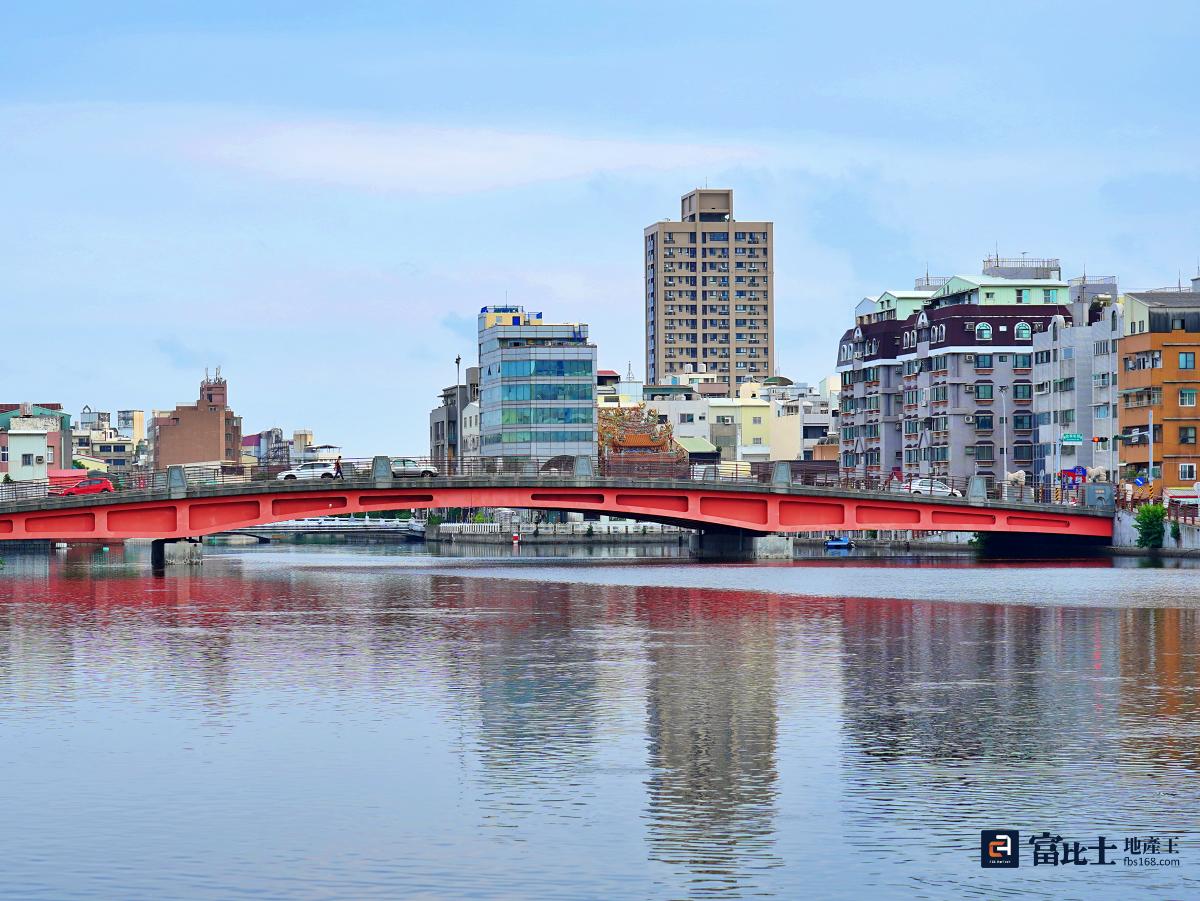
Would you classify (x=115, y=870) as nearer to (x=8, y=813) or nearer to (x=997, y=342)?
(x=8, y=813)

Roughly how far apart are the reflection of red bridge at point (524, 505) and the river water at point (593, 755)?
53674 mm

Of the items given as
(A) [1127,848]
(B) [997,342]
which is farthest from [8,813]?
(B) [997,342]

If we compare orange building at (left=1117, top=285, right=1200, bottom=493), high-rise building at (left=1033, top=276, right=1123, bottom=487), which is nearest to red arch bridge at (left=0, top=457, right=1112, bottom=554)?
orange building at (left=1117, top=285, right=1200, bottom=493)

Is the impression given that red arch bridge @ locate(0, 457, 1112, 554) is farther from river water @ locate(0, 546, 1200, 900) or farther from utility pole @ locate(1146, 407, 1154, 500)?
river water @ locate(0, 546, 1200, 900)

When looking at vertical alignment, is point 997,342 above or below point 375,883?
above

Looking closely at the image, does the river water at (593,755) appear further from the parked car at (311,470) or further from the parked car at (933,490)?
the parked car at (311,470)

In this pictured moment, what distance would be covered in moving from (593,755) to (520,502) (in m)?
95.0

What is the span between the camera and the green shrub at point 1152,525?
408 ft

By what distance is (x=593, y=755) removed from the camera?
3123 centimetres

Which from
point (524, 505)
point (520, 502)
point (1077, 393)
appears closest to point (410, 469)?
point (520, 502)

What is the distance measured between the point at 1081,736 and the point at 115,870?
54.4 ft

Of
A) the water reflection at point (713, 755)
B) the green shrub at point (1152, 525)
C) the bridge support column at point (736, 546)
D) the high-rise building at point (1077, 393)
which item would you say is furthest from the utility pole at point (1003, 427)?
the water reflection at point (713, 755)

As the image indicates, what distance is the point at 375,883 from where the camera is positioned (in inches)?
881

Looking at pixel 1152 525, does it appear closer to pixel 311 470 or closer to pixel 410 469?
pixel 410 469
